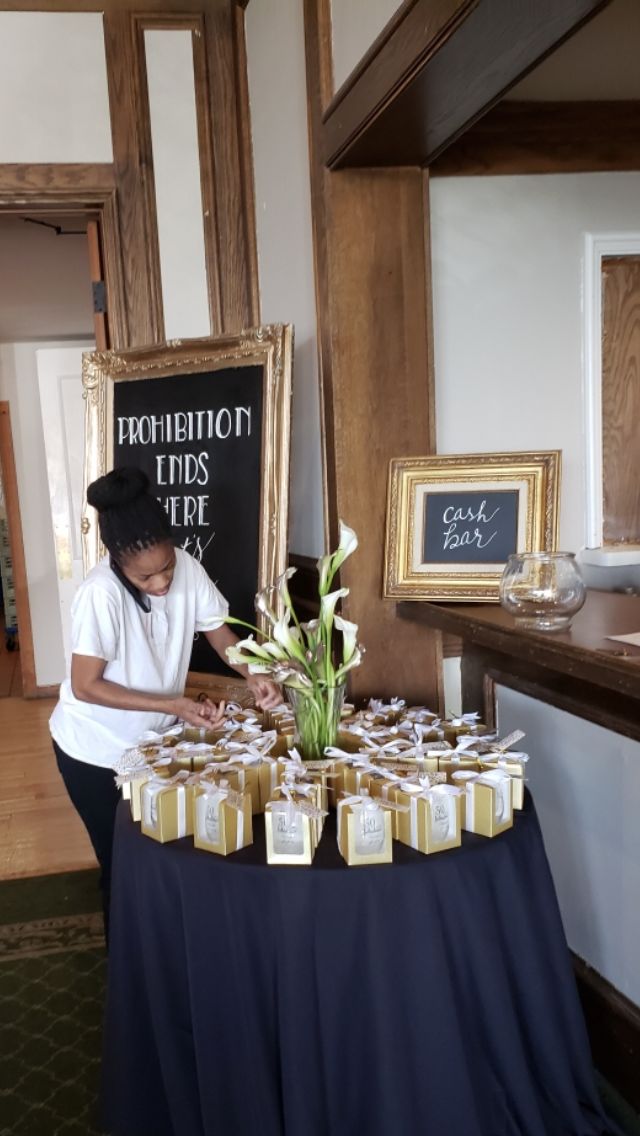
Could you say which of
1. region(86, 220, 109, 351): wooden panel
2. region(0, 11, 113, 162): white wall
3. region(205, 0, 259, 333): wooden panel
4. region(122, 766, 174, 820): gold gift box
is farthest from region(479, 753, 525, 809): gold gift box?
region(0, 11, 113, 162): white wall

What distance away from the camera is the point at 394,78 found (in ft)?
5.37

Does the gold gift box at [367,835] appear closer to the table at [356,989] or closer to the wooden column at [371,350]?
the table at [356,989]

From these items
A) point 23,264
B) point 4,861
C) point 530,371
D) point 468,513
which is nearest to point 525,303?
point 530,371

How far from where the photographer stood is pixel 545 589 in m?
1.67

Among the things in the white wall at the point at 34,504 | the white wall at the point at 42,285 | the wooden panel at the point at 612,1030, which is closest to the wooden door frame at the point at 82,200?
the wooden panel at the point at 612,1030

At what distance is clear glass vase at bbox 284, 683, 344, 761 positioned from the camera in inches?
65.4

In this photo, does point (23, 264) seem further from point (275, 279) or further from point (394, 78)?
point (394, 78)

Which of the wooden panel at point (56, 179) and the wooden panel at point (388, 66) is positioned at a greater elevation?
the wooden panel at point (56, 179)

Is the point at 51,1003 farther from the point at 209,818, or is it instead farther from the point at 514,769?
the point at 514,769

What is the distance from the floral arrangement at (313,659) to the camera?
160cm

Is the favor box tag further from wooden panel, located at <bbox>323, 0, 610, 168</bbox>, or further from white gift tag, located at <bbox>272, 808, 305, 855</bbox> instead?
wooden panel, located at <bbox>323, 0, 610, 168</bbox>

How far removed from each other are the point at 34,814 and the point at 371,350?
2.73 metres

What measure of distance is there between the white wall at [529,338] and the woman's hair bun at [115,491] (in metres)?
0.78

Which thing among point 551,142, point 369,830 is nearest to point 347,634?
point 369,830
